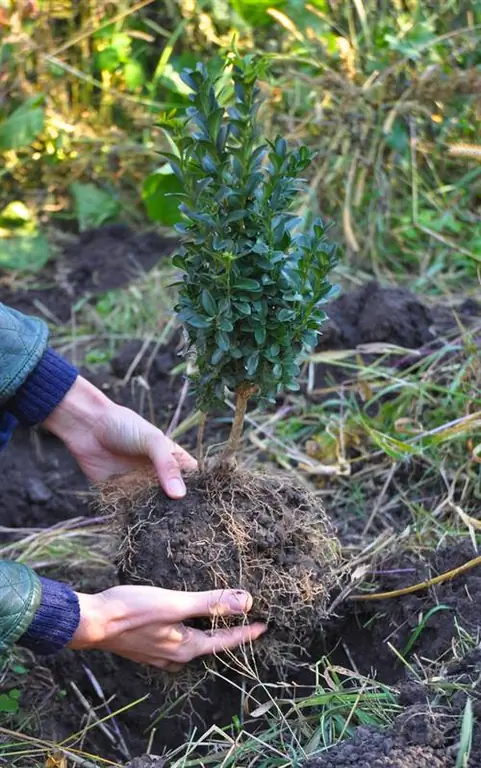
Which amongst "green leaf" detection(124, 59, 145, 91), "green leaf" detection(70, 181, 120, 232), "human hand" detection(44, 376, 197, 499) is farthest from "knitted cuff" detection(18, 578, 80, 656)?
"green leaf" detection(124, 59, 145, 91)

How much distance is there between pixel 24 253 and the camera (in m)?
4.34

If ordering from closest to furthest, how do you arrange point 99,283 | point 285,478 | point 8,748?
point 8,748 → point 285,478 → point 99,283

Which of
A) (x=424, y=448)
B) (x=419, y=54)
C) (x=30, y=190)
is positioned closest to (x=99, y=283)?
(x=30, y=190)

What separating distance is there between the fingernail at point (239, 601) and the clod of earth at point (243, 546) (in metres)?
0.04

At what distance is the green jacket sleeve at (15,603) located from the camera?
6.19 feet

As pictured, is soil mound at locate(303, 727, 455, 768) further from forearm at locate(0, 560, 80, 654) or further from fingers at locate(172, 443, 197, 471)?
fingers at locate(172, 443, 197, 471)

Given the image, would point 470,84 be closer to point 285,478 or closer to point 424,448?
point 424,448

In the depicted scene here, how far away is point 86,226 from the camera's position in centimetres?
450

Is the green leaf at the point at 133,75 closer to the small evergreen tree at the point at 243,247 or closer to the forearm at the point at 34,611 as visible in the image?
the small evergreen tree at the point at 243,247

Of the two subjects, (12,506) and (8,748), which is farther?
(12,506)

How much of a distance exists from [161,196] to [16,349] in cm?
192

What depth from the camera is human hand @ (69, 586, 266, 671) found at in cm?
197

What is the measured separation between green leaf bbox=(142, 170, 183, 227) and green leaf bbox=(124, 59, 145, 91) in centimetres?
A: 73

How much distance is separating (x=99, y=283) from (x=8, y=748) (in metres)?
2.36
